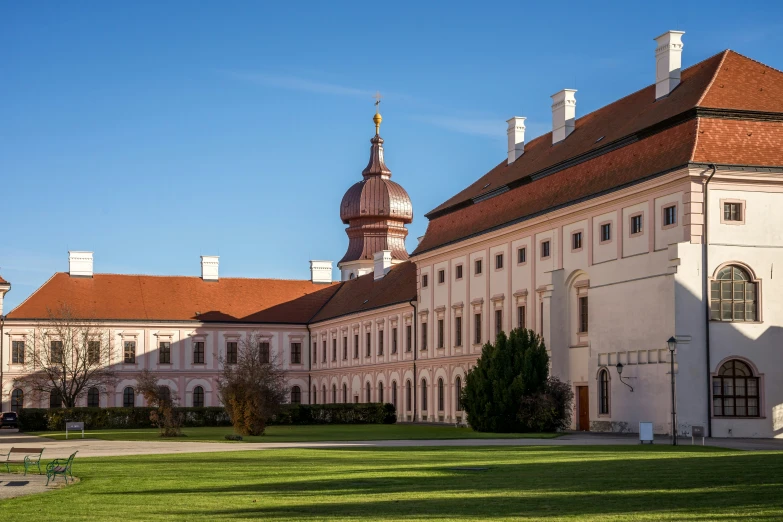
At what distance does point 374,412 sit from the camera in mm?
61875

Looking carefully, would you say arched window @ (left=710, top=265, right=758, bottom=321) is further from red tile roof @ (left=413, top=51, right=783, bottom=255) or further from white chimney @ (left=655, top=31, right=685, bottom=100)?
white chimney @ (left=655, top=31, right=685, bottom=100)

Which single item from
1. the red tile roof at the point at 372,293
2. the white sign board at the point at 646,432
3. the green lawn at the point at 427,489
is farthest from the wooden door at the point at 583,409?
the red tile roof at the point at 372,293

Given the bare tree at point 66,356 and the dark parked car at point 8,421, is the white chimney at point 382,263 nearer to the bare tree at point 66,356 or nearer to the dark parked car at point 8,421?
the bare tree at point 66,356

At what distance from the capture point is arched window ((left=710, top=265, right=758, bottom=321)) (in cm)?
3728

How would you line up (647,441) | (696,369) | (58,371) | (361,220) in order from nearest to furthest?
(647,441)
(696,369)
(58,371)
(361,220)

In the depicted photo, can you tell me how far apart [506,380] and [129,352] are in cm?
4474

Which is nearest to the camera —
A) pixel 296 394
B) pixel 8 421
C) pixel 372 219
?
pixel 8 421

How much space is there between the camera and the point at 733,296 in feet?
123

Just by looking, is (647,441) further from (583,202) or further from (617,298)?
(583,202)

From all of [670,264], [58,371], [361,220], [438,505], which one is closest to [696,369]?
[670,264]

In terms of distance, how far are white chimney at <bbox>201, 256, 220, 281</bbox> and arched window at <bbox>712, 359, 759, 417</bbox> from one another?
183 feet

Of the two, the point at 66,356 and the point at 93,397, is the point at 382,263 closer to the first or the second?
the point at 66,356

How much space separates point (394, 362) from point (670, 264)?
31976mm

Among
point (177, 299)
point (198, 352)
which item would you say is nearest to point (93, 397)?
point (198, 352)
